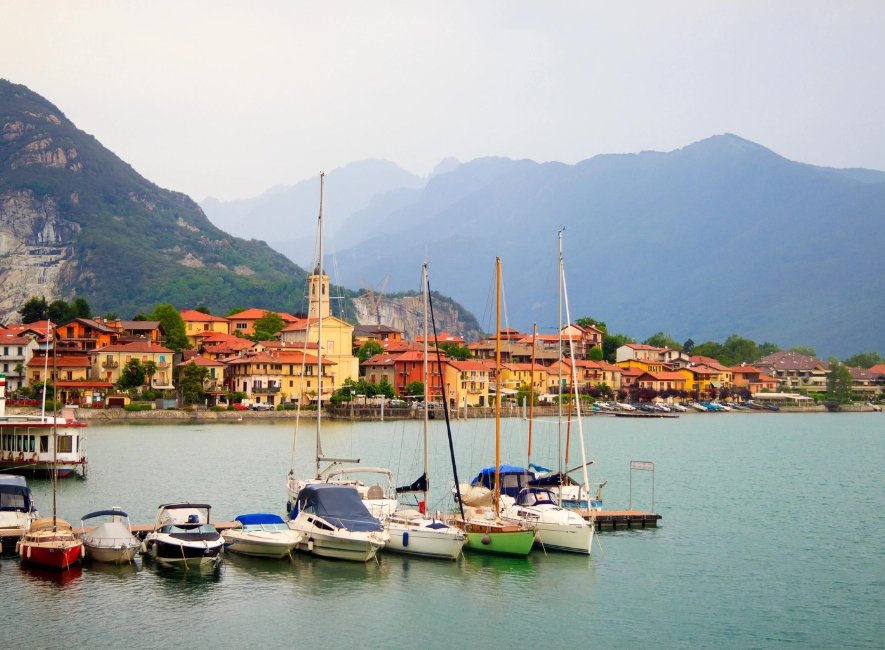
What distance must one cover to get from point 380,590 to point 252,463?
3386 cm

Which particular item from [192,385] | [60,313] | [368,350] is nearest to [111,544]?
[192,385]

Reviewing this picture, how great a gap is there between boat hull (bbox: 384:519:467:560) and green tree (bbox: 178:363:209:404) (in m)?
79.2

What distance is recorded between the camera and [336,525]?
34.9 metres

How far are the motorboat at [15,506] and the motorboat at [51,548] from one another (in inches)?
107

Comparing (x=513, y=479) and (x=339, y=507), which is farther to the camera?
(x=513, y=479)

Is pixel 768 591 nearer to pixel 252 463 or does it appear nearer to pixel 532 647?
pixel 532 647

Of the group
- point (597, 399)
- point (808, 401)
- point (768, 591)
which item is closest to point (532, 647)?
point (768, 591)

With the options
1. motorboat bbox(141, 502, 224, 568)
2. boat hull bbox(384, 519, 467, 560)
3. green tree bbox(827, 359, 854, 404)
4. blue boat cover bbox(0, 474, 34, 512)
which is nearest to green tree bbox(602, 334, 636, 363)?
green tree bbox(827, 359, 854, 404)

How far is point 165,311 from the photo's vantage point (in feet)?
477

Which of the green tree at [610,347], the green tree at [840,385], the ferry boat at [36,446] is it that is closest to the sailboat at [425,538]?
the ferry boat at [36,446]

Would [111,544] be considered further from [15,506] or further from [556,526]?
[556,526]

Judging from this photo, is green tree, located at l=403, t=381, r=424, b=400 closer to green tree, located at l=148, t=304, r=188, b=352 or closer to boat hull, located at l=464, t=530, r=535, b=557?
green tree, located at l=148, t=304, r=188, b=352

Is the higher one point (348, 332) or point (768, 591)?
point (348, 332)

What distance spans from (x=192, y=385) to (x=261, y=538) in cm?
7941
